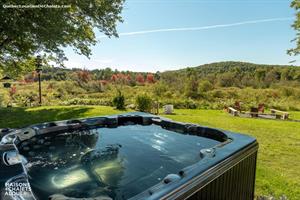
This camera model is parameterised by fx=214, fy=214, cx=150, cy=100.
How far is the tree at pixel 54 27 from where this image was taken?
4891 mm

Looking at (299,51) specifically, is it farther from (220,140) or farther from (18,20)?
(18,20)

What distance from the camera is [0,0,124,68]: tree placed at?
4.89 meters

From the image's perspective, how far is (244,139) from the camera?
2.52 m

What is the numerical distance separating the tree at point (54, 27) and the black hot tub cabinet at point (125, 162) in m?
2.79

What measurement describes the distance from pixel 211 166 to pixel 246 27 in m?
12.0

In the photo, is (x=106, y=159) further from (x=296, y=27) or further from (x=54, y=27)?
(x=296, y=27)

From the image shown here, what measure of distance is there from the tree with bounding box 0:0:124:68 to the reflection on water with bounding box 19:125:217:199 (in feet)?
9.95

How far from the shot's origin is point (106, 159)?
2611mm

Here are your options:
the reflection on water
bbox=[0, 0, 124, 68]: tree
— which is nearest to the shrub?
bbox=[0, 0, 124, 68]: tree

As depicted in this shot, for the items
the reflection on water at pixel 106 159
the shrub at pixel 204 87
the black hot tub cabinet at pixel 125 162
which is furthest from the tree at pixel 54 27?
the shrub at pixel 204 87

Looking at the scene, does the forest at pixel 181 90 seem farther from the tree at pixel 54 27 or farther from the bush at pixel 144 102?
the tree at pixel 54 27

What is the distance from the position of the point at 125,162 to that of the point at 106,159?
0.26 meters

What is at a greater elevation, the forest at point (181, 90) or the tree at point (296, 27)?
the tree at point (296, 27)

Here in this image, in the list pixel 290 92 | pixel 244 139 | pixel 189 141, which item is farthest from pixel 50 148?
pixel 290 92
